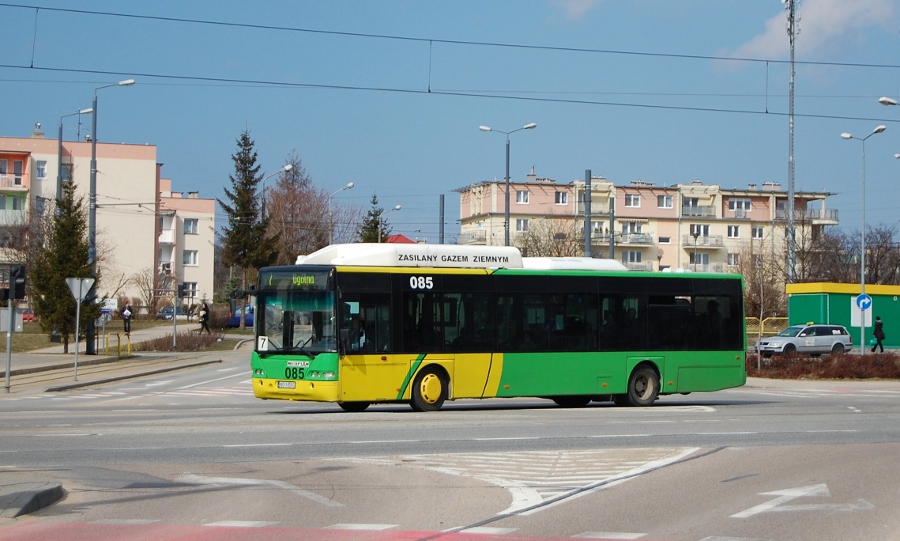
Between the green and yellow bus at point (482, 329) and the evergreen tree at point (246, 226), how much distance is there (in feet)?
146

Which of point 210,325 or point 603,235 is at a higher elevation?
point 603,235

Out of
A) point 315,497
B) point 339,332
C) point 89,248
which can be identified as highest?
point 89,248

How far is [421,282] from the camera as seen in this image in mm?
19688

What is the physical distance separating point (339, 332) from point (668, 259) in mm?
94311

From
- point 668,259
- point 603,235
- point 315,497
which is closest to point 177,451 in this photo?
point 315,497

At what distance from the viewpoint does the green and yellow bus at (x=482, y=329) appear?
1880 cm

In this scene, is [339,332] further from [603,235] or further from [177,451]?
[603,235]

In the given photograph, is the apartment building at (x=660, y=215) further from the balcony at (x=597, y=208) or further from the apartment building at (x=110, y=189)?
the apartment building at (x=110, y=189)

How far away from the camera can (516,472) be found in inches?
461

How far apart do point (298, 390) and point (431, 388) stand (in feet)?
7.88

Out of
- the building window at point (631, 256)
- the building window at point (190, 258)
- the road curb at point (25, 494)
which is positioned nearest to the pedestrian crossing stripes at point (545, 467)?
the road curb at point (25, 494)

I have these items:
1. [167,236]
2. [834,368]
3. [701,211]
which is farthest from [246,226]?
[701,211]

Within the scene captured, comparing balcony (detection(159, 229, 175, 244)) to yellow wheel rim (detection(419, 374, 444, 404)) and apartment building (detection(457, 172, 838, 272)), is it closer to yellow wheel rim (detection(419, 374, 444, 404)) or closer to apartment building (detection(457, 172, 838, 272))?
apartment building (detection(457, 172, 838, 272))

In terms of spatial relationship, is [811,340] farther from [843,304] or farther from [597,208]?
[597,208]
